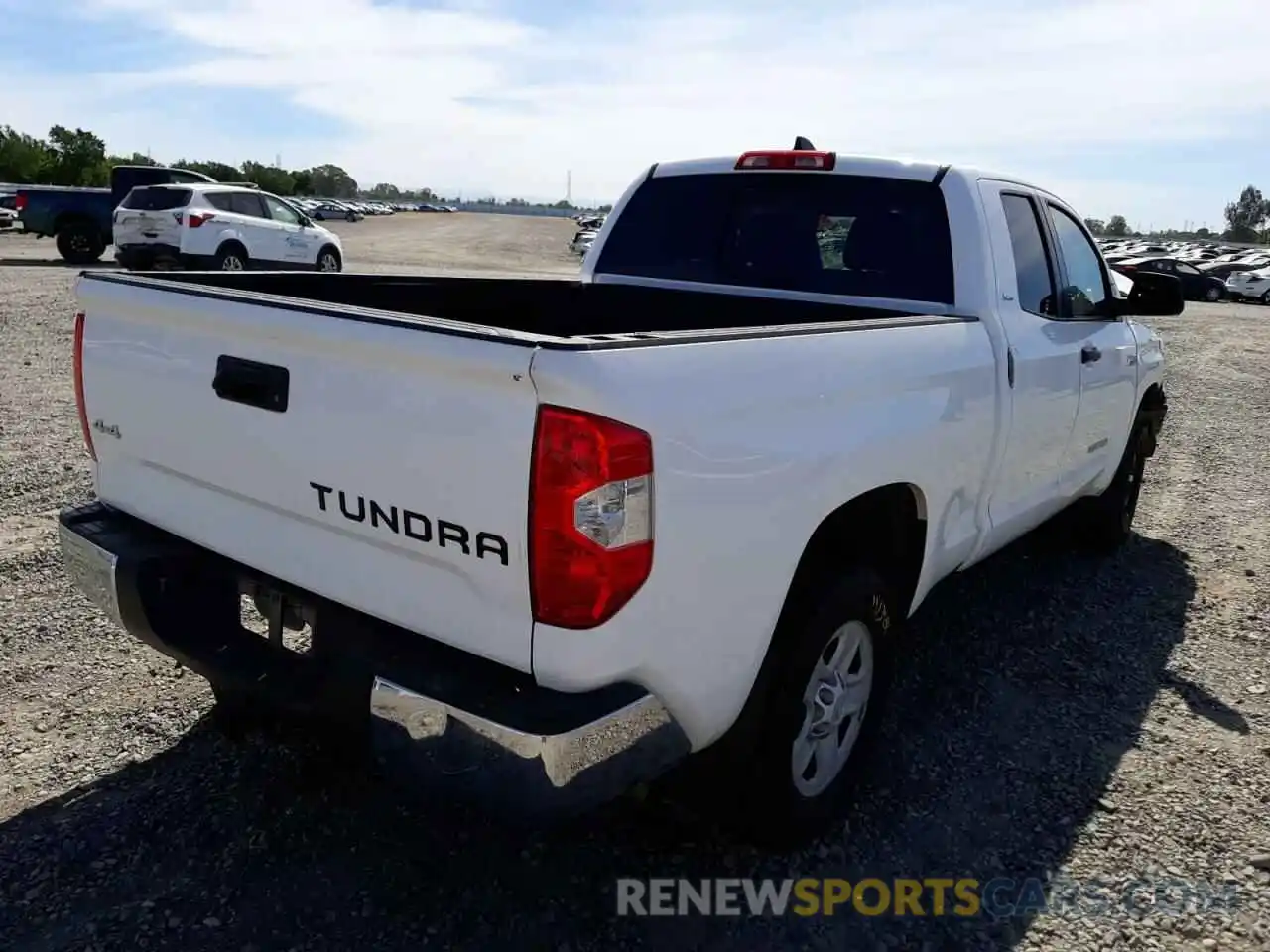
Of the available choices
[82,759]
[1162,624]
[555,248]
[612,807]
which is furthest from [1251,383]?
[555,248]

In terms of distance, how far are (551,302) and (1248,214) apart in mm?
131623

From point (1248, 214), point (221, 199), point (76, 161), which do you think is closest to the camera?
point (221, 199)

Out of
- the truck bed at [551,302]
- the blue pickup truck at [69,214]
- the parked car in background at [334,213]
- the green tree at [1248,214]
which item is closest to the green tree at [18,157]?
the parked car in background at [334,213]

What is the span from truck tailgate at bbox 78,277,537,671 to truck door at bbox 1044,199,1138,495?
302cm

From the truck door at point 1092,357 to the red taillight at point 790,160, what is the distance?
105 centimetres

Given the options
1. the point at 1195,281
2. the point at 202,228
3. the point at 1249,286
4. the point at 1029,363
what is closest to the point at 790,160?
the point at 1029,363

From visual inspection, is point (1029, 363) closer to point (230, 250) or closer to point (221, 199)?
point (230, 250)

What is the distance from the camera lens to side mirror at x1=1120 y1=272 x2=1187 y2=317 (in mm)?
4574

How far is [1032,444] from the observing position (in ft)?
12.4

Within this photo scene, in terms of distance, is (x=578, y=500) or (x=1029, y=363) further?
(x=1029, y=363)

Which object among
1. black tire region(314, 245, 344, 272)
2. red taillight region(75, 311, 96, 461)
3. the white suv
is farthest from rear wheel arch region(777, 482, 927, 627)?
black tire region(314, 245, 344, 272)

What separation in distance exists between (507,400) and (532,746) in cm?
67

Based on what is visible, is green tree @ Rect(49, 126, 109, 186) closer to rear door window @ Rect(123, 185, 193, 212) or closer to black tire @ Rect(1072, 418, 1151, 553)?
rear door window @ Rect(123, 185, 193, 212)

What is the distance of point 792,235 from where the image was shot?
4.07 metres
